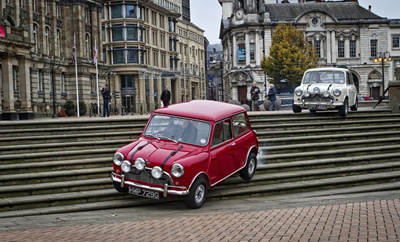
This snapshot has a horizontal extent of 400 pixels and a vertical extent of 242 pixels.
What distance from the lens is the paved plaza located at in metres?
7.75

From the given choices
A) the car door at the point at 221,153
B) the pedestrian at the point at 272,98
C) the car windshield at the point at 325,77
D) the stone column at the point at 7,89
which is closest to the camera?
the car door at the point at 221,153

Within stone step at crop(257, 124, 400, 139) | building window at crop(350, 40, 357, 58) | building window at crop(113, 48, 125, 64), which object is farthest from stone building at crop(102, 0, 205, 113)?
stone step at crop(257, 124, 400, 139)

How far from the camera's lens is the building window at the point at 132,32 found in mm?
72250

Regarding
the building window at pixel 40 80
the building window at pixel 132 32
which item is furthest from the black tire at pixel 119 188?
the building window at pixel 132 32

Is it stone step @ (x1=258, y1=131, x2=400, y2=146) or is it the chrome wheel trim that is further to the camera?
stone step @ (x1=258, y1=131, x2=400, y2=146)

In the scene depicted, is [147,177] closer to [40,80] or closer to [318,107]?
[318,107]

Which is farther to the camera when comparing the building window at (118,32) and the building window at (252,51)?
the building window at (252,51)

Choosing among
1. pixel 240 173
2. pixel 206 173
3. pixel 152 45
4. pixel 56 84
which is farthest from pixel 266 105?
pixel 152 45

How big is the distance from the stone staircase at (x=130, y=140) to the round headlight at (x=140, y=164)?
953 millimetres

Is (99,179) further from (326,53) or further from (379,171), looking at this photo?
(326,53)

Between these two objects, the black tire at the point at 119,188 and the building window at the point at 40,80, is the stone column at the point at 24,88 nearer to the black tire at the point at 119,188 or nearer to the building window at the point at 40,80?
the building window at the point at 40,80

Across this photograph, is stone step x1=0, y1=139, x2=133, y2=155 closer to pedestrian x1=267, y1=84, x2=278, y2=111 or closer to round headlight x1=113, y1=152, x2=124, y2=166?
round headlight x1=113, y1=152, x2=124, y2=166

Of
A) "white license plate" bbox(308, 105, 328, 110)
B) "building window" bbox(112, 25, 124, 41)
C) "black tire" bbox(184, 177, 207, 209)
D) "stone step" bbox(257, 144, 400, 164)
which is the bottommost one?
"black tire" bbox(184, 177, 207, 209)

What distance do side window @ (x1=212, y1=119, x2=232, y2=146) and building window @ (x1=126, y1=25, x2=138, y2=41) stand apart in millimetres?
63019
